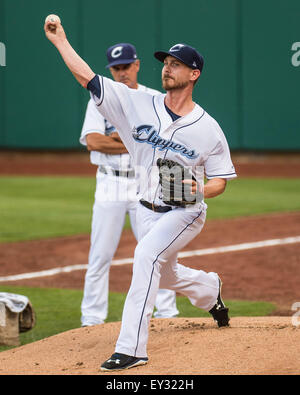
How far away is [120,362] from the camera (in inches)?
165

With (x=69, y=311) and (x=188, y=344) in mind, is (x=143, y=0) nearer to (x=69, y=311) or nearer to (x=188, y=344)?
(x=69, y=311)

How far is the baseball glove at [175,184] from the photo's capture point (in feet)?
14.4

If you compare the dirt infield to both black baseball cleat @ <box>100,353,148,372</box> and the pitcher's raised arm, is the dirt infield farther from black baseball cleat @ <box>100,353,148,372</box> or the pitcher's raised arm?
the pitcher's raised arm

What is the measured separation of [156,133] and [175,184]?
0.40 metres

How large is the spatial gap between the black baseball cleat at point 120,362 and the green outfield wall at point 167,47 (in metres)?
15.8

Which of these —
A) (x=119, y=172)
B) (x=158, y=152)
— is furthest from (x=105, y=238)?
(x=158, y=152)

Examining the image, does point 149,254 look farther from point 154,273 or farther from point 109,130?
point 109,130

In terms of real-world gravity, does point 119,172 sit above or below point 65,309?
above

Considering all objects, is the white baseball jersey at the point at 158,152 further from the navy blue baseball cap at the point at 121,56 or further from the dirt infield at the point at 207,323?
the navy blue baseball cap at the point at 121,56

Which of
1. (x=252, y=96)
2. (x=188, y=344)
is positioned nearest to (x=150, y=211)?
(x=188, y=344)

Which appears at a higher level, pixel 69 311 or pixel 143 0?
pixel 143 0

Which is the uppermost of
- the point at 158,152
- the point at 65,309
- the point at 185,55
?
the point at 185,55

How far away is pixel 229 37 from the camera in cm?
1952
